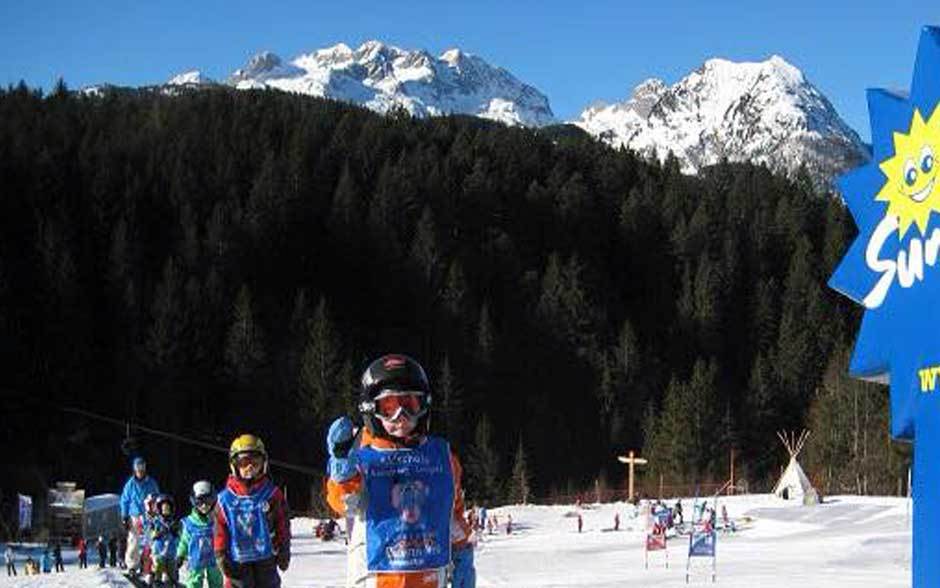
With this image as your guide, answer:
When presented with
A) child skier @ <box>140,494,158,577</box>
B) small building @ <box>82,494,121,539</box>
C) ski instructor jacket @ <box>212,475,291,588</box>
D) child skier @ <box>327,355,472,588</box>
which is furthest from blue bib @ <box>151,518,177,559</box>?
small building @ <box>82,494,121,539</box>

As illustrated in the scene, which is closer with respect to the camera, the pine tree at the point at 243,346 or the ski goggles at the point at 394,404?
the ski goggles at the point at 394,404

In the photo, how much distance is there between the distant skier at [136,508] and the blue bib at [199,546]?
3.78 metres

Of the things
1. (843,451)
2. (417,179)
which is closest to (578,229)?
(417,179)

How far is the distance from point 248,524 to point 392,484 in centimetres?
378

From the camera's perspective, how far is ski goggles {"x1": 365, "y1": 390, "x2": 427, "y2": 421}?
562 centimetres

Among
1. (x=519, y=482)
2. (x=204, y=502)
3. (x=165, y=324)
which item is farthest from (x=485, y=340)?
(x=204, y=502)

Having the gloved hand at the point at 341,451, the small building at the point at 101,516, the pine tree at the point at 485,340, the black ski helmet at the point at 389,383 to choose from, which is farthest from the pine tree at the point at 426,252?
the gloved hand at the point at 341,451

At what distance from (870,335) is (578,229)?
Answer: 420 feet

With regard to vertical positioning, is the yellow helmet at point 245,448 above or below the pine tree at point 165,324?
below

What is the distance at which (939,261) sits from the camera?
19.8ft

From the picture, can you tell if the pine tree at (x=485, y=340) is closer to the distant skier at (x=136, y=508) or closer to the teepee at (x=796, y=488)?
the teepee at (x=796, y=488)

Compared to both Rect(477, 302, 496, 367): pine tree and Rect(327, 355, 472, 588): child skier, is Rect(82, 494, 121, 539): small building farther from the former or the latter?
Rect(477, 302, 496, 367): pine tree

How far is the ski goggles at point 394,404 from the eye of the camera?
18.4 feet

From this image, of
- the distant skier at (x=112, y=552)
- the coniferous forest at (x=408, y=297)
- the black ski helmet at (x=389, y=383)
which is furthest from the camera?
the coniferous forest at (x=408, y=297)
